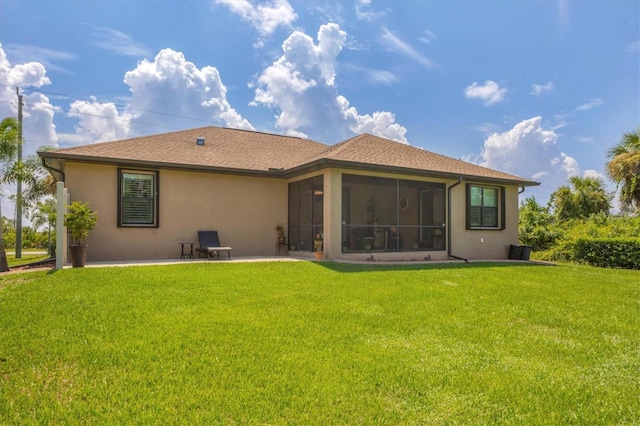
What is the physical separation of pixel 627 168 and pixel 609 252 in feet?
17.9

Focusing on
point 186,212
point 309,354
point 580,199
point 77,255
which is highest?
point 580,199

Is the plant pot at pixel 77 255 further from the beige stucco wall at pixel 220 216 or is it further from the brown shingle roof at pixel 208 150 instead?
the brown shingle roof at pixel 208 150

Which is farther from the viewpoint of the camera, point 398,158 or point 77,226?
point 398,158

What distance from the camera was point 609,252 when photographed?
41.6 feet

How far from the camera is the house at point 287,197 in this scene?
10820 millimetres

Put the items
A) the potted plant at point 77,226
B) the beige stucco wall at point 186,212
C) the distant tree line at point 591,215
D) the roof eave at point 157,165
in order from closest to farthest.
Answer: the potted plant at point 77,226
the roof eave at point 157,165
the beige stucco wall at point 186,212
the distant tree line at point 591,215

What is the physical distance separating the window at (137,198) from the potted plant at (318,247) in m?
4.81

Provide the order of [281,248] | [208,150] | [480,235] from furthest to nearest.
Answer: [480,235]
[208,150]
[281,248]

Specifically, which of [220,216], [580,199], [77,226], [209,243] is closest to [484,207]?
[220,216]

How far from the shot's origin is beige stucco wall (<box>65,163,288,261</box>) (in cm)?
1064

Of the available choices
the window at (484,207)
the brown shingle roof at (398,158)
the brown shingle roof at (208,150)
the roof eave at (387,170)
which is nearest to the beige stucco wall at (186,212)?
the brown shingle roof at (208,150)

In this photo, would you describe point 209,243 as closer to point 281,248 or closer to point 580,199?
point 281,248

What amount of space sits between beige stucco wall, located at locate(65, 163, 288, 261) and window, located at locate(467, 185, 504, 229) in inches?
268

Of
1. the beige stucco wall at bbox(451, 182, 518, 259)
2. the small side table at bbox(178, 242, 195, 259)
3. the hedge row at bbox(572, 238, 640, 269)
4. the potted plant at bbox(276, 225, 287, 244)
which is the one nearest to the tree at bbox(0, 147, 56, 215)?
the small side table at bbox(178, 242, 195, 259)
